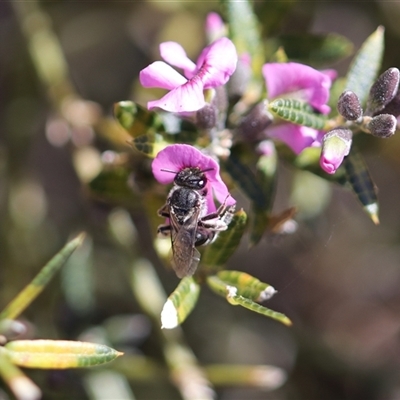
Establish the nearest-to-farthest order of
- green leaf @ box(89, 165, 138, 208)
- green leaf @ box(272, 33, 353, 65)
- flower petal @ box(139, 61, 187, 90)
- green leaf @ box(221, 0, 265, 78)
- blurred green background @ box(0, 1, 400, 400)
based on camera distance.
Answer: flower petal @ box(139, 61, 187, 90) → green leaf @ box(221, 0, 265, 78) → green leaf @ box(89, 165, 138, 208) → green leaf @ box(272, 33, 353, 65) → blurred green background @ box(0, 1, 400, 400)

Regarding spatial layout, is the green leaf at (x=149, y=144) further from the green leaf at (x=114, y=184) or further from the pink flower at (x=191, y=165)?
the green leaf at (x=114, y=184)

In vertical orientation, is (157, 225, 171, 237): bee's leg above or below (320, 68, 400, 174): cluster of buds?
below

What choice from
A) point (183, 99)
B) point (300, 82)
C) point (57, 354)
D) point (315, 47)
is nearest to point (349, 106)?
point (300, 82)

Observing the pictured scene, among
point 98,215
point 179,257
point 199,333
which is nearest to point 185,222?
point 179,257

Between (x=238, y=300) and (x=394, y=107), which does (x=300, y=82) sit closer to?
(x=394, y=107)

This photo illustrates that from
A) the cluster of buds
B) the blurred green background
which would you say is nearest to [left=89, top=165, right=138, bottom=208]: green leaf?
the blurred green background

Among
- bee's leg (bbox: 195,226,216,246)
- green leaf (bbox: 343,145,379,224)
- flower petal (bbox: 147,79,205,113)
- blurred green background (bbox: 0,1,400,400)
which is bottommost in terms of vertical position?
blurred green background (bbox: 0,1,400,400)

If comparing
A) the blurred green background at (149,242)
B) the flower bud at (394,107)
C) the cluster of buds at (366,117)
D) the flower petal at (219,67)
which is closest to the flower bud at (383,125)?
the cluster of buds at (366,117)

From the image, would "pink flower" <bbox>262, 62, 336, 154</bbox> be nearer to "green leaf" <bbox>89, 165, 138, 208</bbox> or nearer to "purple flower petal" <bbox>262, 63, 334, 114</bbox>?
"purple flower petal" <bbox>262, 63, 334, 114</bbox>
